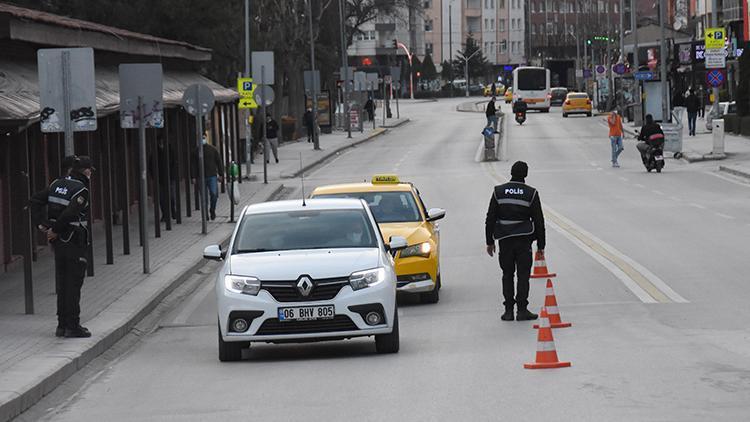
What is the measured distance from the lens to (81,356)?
14.1m

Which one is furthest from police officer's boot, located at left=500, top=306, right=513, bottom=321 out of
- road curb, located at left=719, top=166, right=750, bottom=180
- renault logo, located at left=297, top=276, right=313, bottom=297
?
road curb, located at left=719, top=166, right=750, bottom=180

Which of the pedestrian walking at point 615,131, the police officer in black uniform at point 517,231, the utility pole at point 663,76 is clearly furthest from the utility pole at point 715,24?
the police officer in black uniform at point 517,231

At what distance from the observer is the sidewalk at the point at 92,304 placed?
41.8ft

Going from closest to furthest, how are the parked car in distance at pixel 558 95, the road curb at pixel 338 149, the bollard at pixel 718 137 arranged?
the bollard at pixel 718 137, the road curb at pixel 338 149, the parked car in distance at pixel 558 95

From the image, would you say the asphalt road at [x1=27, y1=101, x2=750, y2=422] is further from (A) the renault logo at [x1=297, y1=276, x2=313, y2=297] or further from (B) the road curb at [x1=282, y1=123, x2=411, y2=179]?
(B) the road curb at [x1=282, y1=123, x2=411, y2=179]

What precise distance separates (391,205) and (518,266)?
3.46m

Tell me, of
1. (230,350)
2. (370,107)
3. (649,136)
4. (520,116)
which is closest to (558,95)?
(370,107)

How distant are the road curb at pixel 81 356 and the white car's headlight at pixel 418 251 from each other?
3.27 meters

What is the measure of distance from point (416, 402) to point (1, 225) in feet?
44.3

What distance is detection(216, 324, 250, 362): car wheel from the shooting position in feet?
44.7

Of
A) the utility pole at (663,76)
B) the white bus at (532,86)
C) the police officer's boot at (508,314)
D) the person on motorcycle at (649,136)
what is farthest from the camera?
the white bus at (532,86)

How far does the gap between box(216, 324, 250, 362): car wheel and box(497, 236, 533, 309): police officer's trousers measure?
11.2 feet

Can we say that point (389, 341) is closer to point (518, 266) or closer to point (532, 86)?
point (518, 266)

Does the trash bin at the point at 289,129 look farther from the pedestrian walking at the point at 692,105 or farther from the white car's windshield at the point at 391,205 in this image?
the white car's windshield at the point at 391,205
